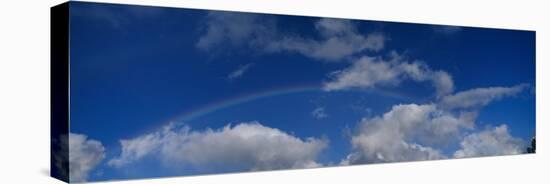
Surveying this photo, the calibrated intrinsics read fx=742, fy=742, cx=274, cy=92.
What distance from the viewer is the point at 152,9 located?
912 cm

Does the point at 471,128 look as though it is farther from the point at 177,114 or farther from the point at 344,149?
the point at 177,114

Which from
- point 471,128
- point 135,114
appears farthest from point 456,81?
point 135,114

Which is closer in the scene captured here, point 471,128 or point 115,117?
point 115,117

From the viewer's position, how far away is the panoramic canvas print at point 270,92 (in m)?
8.88

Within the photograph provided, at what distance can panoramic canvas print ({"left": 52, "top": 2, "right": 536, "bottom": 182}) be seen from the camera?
888 cm

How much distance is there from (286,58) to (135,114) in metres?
2.24

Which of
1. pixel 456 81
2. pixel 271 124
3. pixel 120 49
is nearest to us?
A: pixel 120 49

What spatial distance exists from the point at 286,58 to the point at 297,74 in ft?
0.91

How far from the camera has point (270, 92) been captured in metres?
10.0

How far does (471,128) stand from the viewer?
468 inches

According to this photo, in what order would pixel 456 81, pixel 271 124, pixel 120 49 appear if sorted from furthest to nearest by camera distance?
pixel 456 81 < pixel 271 124 < pixel 120 49

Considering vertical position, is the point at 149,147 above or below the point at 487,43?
below

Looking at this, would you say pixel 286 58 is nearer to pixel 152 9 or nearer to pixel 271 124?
pixel 271 124

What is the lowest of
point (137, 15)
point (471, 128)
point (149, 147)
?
point (149, 147)
